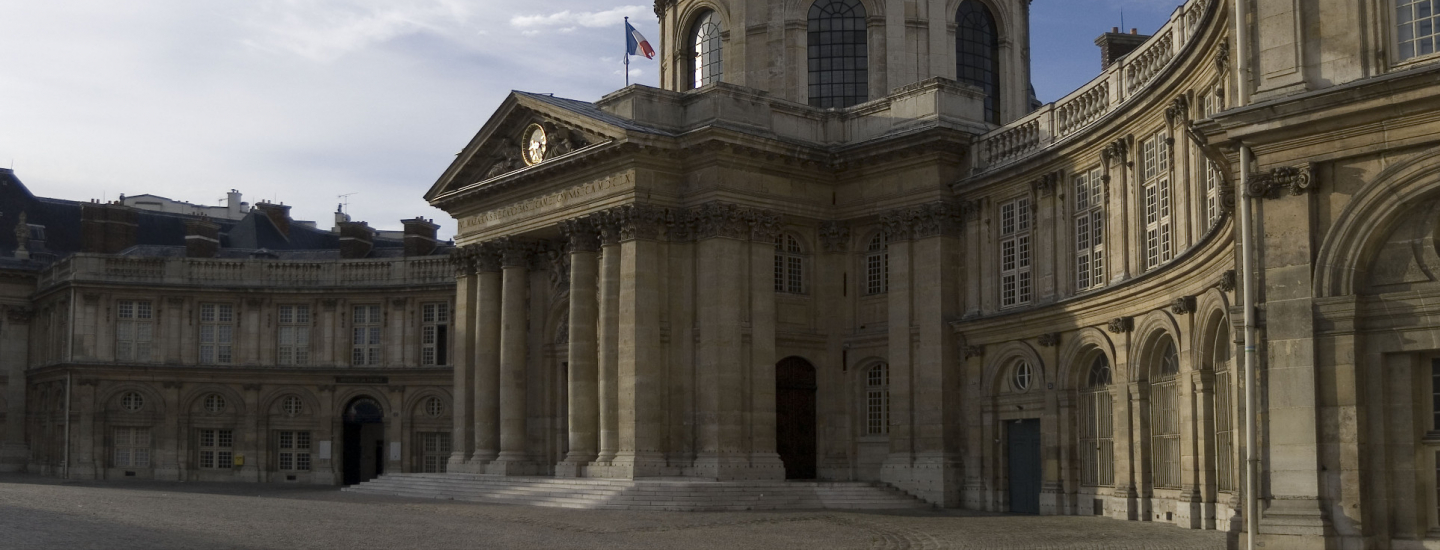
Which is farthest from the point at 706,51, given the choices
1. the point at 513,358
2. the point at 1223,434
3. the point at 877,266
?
the point at 1223,434

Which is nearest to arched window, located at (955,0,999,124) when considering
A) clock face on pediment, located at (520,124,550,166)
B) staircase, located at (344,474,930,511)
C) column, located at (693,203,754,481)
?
column, located at (693,203,754,481)

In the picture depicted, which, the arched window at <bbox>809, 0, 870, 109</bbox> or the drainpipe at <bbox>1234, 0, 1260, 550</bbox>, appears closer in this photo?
the drainpipe at <bbox>1234, 0, 1260, 550</bbox>

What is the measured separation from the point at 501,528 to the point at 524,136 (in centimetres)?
1619

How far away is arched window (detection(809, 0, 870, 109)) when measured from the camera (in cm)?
4312

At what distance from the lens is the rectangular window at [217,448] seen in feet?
190

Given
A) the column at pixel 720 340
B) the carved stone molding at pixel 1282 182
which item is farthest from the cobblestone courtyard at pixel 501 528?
the carved stone molding at pixel 1282 182

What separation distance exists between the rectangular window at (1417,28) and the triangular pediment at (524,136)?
2098 centimetres

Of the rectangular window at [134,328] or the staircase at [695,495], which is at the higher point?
the rectangular window at [134,328]

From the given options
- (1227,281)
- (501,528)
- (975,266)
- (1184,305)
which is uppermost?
(975,266)

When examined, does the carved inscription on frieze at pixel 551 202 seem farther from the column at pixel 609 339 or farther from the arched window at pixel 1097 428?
the arched window at pixel 1097 428

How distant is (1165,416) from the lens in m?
29.8

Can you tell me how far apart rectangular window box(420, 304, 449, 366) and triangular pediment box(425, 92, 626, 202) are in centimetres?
1178

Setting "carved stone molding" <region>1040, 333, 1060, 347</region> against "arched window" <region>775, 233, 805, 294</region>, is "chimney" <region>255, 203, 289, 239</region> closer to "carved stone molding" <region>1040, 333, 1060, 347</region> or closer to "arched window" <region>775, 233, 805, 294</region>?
"arched window" <region>775, 233, 805, 294</region>

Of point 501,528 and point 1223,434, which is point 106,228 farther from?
point 1223,434
